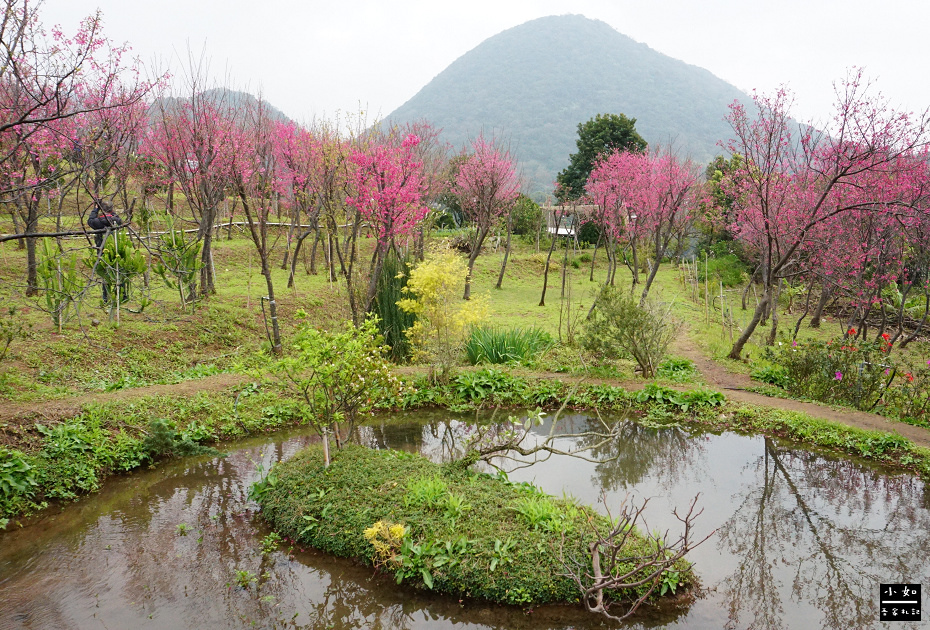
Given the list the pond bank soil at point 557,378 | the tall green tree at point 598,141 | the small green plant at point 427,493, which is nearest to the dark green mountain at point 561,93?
the tall green tree at point 598,141

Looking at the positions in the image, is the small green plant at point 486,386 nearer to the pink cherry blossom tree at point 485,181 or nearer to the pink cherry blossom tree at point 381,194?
the pink cherry blossom tree at point 381,194

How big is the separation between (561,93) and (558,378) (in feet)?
356

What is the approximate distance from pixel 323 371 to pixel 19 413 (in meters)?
3.37

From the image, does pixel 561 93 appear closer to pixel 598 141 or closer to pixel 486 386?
pixel 598 141

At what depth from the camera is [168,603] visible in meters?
3.76

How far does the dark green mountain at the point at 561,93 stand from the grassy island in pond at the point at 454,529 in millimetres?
59366

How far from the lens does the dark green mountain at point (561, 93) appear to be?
8444cm

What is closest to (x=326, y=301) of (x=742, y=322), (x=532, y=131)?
(x=742, y=322)

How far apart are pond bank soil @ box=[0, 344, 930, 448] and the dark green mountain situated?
5469 cm

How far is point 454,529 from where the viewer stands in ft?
13.9

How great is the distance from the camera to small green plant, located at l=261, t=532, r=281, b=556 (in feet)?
14.4

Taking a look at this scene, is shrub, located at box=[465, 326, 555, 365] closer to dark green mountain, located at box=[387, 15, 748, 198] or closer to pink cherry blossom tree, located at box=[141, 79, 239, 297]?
pink cherry blossom tree, located at box=[141, 79, 239, 297]

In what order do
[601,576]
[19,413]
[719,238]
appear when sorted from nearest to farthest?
[601,576]
[19,413]
[719,238]

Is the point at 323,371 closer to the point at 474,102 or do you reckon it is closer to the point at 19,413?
the point at 19,413
